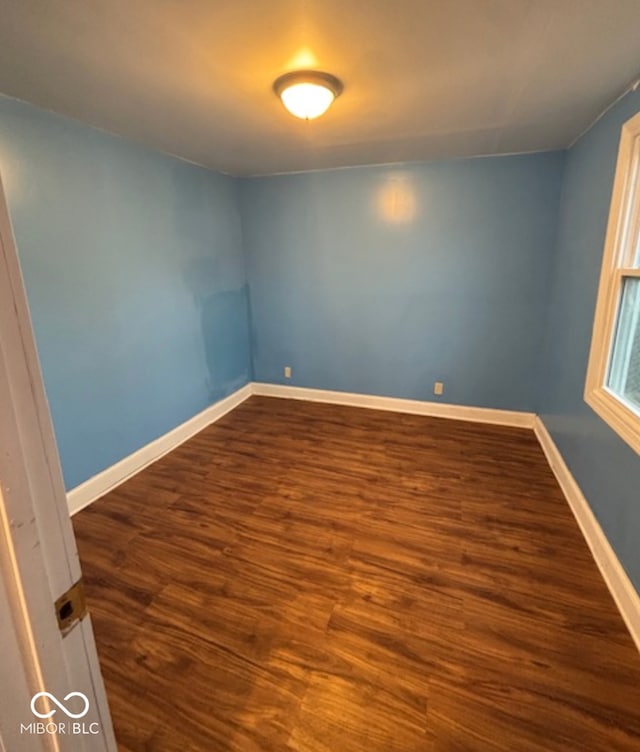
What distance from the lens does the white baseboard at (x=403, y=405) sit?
3527mm

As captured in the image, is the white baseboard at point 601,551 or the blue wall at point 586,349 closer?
the white baseboard at point 601,551

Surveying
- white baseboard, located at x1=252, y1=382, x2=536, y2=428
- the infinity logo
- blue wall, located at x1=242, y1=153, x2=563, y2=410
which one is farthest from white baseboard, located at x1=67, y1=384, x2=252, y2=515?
the infinity logo

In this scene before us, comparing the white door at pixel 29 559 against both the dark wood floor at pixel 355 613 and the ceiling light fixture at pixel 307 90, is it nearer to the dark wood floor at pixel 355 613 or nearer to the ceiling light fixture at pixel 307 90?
the dark wood floor at pixel 355 613

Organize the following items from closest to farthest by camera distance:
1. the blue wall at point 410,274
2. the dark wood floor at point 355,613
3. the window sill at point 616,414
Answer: the dark wood floor at point 355,613 < the window sill at point 616,414 < the blue wall at point 410,274

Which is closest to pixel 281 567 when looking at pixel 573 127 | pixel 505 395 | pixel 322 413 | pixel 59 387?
pixel 59 387

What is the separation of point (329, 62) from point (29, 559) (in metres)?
2.00

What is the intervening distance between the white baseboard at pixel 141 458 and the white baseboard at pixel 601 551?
264 cm

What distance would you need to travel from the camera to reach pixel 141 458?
2.90 meters

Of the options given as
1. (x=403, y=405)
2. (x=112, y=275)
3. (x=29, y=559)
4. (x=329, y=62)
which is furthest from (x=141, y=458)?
(x=329, y=62)

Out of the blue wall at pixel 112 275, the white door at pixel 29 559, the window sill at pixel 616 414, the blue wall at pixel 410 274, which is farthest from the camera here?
the blue wall at pixel 410 274

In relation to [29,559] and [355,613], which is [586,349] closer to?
[355,613]

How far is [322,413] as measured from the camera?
3879 mm

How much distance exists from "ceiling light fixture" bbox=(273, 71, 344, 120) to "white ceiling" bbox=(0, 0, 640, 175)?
6 centimetres

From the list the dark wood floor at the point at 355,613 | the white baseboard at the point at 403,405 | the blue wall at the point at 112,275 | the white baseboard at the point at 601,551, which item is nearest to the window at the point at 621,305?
the white baseboard at the point at 601,551
